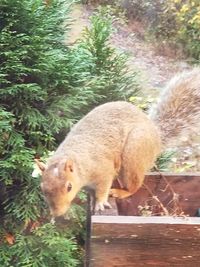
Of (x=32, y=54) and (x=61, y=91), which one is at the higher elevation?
→ (x=32, y=54)

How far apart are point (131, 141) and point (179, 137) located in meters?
0.30

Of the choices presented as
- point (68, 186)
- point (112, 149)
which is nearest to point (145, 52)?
point (112, 149)

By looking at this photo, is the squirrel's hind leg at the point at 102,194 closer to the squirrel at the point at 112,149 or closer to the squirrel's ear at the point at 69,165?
the squirrel at the point at 112,149

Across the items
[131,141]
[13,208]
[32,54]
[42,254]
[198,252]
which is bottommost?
[42,254]

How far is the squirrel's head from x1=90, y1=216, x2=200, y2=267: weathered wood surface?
0.73ft

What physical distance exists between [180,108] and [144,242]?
0.73 m

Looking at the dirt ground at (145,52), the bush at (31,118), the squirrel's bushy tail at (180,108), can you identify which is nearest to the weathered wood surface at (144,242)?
the squirrel's bushy tail at (180,108)

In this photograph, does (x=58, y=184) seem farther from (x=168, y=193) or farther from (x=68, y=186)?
(x=168, y=193)

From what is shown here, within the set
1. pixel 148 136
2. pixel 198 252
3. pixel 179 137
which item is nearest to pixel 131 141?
pixel 148 136

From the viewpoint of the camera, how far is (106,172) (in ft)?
5.42

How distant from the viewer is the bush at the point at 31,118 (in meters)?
2.13

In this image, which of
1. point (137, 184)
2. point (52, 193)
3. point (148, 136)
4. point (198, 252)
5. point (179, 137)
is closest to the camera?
point (198, 252)

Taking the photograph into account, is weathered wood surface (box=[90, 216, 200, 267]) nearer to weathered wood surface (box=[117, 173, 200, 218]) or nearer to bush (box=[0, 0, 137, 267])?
weathered wood surface (box=[117, 173, 200, 218])

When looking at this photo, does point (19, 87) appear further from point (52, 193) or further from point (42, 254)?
point (52, 193)
